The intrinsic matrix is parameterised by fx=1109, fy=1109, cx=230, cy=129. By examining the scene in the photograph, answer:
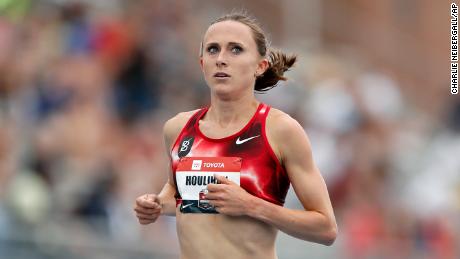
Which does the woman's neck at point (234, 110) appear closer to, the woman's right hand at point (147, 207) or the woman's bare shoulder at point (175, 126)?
the woman's bare shoulder at point (175, 126)

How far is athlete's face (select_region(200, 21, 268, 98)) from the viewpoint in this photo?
5.80 meters

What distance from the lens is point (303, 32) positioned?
15898 mm

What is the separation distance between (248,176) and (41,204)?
6341 mm

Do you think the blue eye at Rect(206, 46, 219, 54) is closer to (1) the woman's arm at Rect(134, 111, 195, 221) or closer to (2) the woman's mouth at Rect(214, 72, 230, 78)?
(2) the woman's mouth at Rect(214, 72, 230, 78)

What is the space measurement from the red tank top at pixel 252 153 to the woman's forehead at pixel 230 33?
1.24 ft

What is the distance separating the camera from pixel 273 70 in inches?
240

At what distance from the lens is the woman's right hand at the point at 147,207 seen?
19.2 ft

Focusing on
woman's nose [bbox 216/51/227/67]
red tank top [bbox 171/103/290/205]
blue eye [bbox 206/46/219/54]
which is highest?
blue eye [bbox 206/46/219/54]

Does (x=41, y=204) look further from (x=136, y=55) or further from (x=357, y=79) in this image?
(x=357, y=79)

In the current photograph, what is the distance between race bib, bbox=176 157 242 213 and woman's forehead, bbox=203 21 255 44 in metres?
0.63

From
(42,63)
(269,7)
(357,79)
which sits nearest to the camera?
(42,63)

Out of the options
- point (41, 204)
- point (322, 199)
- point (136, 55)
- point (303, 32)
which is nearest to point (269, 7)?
point (303, 32)

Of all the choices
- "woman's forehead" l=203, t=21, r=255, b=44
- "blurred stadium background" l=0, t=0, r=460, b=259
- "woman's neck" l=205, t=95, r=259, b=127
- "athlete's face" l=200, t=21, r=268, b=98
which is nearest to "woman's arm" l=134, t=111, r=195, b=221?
"woman's neck" l=205, t=95, r=259, b=127

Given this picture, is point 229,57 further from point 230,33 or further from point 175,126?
point 175,126
